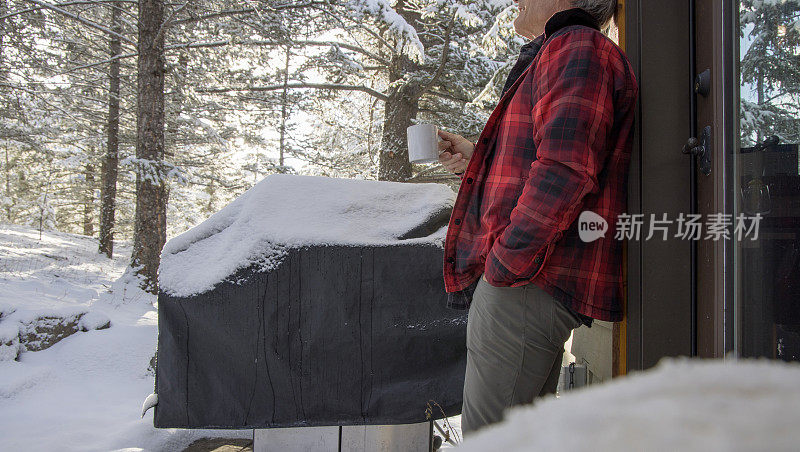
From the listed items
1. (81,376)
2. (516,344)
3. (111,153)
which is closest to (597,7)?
(516,344)

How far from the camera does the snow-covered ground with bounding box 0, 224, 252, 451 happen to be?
10.9 feet

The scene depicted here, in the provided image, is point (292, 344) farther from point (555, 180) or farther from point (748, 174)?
point (748, 174)

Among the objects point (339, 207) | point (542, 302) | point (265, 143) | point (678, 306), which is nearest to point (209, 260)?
point (339, 207)

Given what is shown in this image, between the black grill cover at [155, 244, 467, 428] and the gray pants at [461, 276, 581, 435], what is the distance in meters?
0.78

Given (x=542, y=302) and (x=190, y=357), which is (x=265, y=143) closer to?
(x=190, y=357)

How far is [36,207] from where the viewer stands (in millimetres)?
18531

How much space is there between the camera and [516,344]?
156cm

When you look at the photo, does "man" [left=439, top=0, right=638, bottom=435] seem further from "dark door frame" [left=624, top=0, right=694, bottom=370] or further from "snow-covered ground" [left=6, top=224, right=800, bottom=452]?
"snow-covered ground" [left=6, top=224, right=800, bottom=452]

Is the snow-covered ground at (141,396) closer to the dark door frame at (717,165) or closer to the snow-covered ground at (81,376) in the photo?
the snow-covered ground at (81,376)

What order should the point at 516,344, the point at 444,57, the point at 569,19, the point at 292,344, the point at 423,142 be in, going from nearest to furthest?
1. the point at 516,344
2. the point at 569,19
3. the point at 423,142
4. the point at 292,344
5. the point at 444,57

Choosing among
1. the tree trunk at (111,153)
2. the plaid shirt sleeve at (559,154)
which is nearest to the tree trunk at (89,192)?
the tree trunk at (111,153)

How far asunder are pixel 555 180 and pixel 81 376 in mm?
4851

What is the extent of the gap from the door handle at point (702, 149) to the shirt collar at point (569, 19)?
1.71 ft

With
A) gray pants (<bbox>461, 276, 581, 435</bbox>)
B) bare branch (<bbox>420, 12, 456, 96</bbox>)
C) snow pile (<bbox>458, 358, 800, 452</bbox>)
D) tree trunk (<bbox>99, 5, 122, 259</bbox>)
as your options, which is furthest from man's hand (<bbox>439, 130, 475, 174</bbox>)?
tree trunk (<bbox>99, 5, 122, 259</bbox>)
